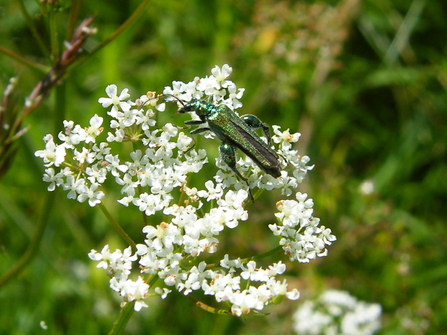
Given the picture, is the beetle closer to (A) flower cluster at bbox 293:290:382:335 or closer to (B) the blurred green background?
(B) the blurred green background

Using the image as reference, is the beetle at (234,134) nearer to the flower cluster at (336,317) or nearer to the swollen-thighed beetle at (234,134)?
the swollen-thighed beetle at (234,134)

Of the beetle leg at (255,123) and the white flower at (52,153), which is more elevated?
the beetle leg at (255,123)

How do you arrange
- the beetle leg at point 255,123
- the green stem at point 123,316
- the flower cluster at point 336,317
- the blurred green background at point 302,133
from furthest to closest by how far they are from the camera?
the blurred green background at point 302,133
the flower cluster at point 336,317
the beetle leg at point 255,123
the green stem at point 123,316

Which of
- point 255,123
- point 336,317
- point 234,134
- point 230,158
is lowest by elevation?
point 230,158

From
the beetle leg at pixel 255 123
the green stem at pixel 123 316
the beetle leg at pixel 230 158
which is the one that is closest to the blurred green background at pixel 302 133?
the beetle leg at pixel 255 123

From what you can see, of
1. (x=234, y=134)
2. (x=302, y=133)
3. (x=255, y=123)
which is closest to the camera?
(x=234, y=134)

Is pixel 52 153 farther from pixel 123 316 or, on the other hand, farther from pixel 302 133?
pixel 302 133

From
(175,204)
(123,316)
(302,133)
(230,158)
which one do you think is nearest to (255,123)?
(230,158)

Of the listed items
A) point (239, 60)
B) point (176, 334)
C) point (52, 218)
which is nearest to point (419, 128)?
point (239, 60)
